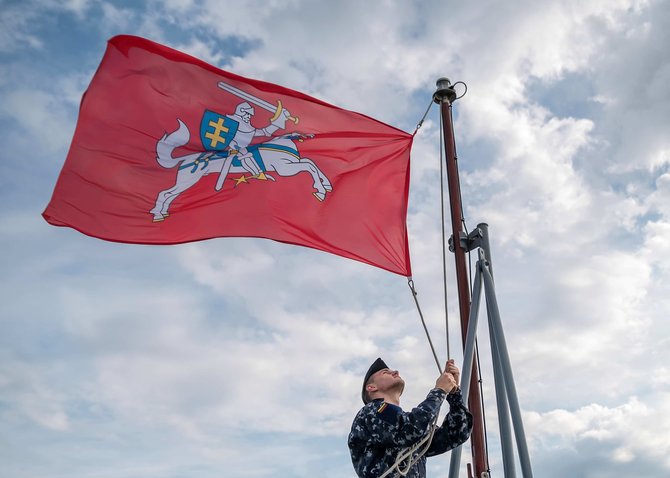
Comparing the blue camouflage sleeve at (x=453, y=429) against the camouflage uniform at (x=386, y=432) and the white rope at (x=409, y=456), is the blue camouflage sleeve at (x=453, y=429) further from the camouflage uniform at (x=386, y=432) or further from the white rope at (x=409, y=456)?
the white rope at (x=409, y=456)

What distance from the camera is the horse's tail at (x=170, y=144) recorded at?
789 centimetres

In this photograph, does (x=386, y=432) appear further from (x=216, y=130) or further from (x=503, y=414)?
(x=216, y=130)

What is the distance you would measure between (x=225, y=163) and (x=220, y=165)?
0.08 meters

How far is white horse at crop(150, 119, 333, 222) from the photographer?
7.81 m

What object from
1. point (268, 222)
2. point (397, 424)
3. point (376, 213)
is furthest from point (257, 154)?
point (397, 424)

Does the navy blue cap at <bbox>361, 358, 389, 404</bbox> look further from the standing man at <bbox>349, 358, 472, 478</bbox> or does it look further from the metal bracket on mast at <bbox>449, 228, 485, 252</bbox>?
the metal bracket on mast at <bbox>449, 228, 485, 252</bbox>

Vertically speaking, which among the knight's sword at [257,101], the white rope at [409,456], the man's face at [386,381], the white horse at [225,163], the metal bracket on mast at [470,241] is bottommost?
the white rope at [409,456]

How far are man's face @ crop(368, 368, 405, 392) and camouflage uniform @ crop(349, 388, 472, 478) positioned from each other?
0.21m

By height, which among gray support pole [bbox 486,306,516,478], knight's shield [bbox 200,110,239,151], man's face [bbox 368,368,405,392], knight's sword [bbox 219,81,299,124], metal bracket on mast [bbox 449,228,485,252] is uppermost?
knight's sword [bbox 219,81,299,124]

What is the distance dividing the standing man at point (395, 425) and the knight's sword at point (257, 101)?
4.71 m

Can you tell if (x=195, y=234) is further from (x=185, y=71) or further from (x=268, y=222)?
(x=185, y=71)

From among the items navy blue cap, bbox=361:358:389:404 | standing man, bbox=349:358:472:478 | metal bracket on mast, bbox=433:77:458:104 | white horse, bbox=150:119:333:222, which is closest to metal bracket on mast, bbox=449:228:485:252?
white horse, bbox=150:119:333:222

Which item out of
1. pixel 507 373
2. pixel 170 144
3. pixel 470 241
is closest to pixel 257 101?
pixel 170 144

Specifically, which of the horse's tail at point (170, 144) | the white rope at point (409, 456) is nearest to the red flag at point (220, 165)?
the horse's tail at point (170, 144)
